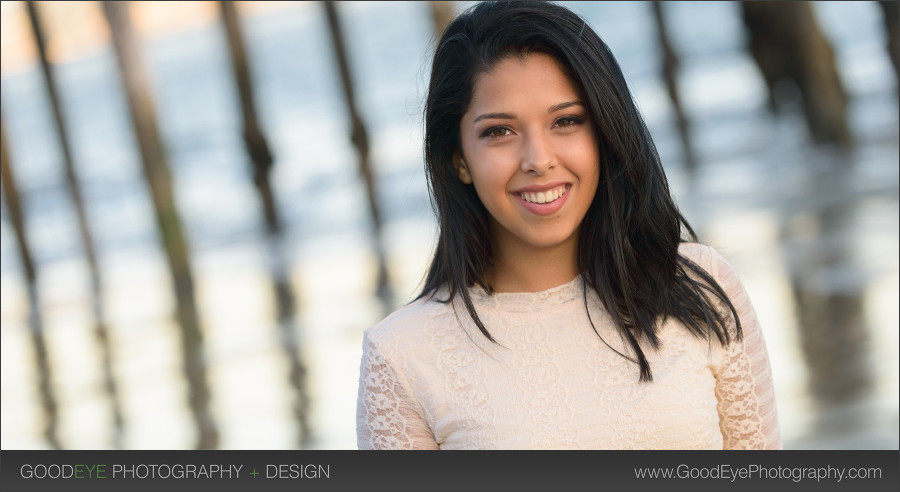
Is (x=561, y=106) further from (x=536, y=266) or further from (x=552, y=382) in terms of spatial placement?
(x=552, y=382)

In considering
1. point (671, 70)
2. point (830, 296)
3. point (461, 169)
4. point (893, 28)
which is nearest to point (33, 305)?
point (830, 296)

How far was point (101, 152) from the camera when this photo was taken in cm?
2430

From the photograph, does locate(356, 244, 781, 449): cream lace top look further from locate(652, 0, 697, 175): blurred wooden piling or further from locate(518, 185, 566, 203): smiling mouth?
locate(652, 0, 697, 175): blurred wooden piling

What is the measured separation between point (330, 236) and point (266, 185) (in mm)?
3418

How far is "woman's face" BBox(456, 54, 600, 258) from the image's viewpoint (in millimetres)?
1756

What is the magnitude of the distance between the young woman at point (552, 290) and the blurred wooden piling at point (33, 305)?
12.2ft

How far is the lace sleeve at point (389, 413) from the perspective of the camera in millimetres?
1851


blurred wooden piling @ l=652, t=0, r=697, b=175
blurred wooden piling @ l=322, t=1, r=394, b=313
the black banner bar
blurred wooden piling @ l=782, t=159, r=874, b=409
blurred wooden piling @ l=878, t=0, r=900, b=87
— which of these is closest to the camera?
the black banner bar

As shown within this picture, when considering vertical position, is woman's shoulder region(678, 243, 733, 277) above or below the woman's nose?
below

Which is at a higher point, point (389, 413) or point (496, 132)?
point (496, 132)

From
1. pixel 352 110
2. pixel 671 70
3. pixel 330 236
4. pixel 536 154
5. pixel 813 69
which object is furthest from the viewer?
pixel 671 70

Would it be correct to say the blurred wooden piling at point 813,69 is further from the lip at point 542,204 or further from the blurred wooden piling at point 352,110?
the lip at point 542,204

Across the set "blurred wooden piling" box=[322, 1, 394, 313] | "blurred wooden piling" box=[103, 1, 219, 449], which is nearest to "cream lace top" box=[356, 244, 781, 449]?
"blurred wooden piling" box=[103, 1, 219, 449]

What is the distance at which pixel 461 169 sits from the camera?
6.30 feet
